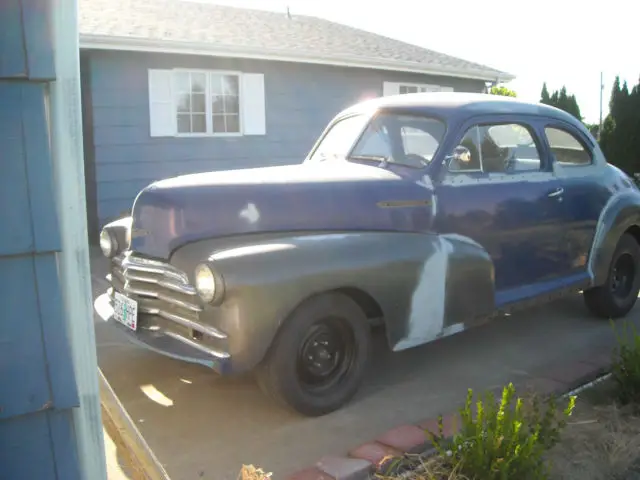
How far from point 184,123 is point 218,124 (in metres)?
0.57

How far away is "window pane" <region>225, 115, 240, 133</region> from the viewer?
10.5 m

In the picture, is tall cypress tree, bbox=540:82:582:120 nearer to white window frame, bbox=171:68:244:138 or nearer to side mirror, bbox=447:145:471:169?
white window frame, bbox=171:68:244:138

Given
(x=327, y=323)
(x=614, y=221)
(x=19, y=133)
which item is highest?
(x=19, y=133)

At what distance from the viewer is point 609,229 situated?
217 inches

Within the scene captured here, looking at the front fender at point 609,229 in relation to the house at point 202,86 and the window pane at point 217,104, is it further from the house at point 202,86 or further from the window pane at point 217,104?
the window pane at point 217,104

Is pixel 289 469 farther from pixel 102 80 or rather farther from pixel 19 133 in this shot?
pixel 102 80

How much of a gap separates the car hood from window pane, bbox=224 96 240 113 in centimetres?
644

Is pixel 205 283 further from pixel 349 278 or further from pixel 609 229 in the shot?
pixel 609 229

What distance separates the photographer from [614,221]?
18.2 feet

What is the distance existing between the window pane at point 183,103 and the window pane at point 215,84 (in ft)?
1.40

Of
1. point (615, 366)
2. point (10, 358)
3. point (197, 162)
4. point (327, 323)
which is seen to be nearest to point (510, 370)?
point (615, 366)

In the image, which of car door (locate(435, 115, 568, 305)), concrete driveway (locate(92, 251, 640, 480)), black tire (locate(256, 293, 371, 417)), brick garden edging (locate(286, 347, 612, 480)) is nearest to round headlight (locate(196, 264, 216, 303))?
black tire (locate(256, 293, 371, 417))

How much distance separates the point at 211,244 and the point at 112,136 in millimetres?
6474

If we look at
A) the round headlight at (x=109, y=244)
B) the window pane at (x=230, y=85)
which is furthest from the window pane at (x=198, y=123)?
the round headlight at (x=109, y=244)
